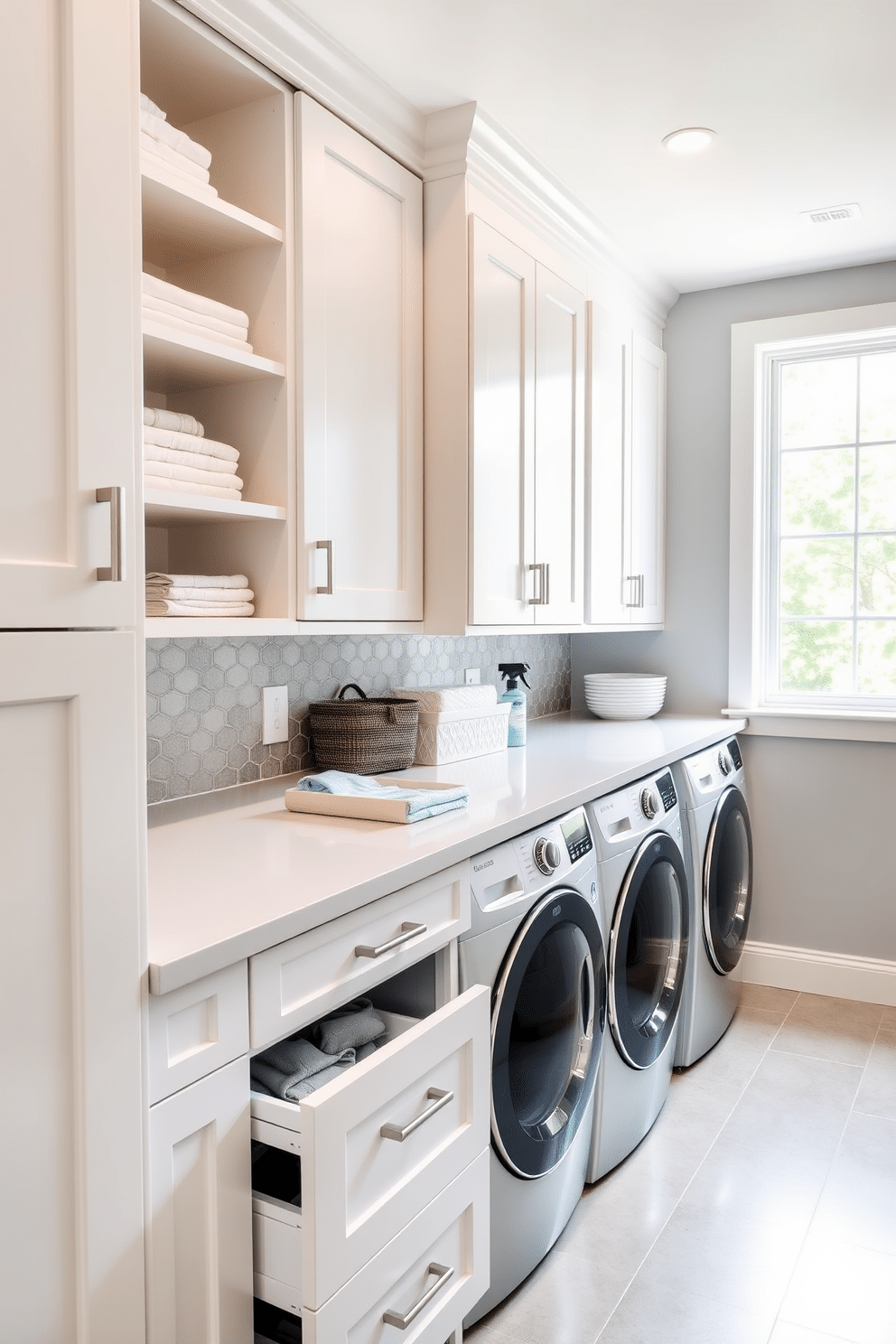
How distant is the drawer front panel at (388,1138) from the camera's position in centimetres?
109

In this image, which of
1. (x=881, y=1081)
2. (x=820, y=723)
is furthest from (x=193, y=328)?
(x=881, y=1081)

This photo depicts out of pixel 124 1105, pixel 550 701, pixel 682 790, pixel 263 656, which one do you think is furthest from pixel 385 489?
pixel 550 701

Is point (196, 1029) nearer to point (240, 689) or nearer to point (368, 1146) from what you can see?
point (368, 1146)

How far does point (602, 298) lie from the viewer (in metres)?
2.97

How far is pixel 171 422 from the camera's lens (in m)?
1.64

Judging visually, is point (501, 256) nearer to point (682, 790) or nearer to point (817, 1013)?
point (682, 790)

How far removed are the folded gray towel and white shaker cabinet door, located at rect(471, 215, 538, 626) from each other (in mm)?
996

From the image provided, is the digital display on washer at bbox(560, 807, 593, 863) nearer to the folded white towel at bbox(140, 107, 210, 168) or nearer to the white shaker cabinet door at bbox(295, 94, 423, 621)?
the white shaker cabinet door at bbox(295, 94, 423, 621)

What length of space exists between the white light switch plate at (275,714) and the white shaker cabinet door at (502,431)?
18.7 inches

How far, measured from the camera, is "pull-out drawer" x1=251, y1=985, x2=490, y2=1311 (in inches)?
42.9

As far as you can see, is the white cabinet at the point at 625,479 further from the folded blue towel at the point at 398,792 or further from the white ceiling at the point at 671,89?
the folded blue towel at the point at 398,792

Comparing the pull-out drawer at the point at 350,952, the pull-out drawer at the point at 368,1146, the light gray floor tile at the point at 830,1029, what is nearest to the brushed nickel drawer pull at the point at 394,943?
the pull-out drawer at the point at 350,952

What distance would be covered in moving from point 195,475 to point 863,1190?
2064 mm

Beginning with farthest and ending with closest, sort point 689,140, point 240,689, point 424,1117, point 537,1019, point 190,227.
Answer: point 689,140 < point 240,689 < point 537,1019 < point 190,227 < point 424,1117
